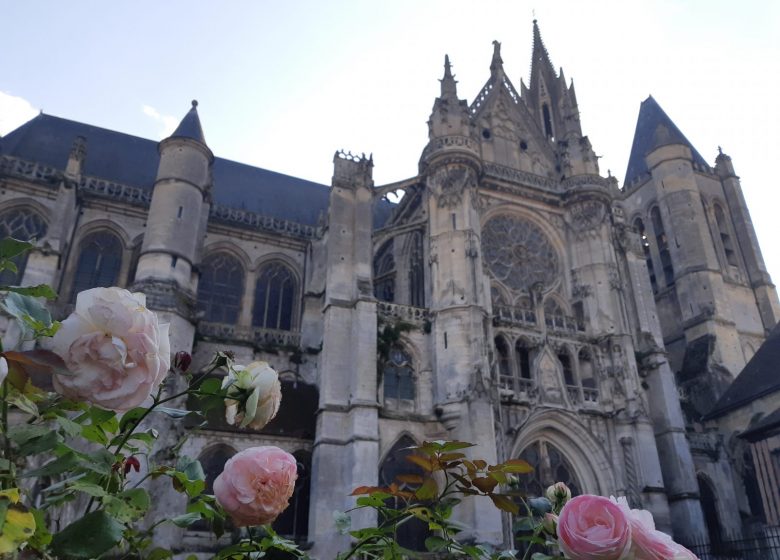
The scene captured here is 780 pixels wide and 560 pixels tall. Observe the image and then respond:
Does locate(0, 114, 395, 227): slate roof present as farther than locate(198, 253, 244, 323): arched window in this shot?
Yes

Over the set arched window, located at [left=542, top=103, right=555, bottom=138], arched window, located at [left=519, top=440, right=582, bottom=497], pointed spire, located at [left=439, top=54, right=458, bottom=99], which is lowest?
arched window, located at [left=519, top=440, right=582, bottom=497]

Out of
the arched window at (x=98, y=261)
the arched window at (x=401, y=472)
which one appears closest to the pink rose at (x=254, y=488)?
the arched window at (x=401, y=472)

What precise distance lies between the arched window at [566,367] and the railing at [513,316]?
138 cm

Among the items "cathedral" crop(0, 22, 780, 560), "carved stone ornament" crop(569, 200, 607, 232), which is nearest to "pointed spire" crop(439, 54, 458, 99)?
"cathedral" crop(0, 22, 780, 560)

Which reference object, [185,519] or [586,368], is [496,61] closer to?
[586,368]

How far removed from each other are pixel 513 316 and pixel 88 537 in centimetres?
1878

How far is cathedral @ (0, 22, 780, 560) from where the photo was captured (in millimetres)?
16594

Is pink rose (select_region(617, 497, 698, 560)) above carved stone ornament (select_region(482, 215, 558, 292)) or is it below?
below

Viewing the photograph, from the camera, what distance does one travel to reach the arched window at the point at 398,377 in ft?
56.7

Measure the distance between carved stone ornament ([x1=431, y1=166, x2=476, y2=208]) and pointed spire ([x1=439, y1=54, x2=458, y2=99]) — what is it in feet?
10.4

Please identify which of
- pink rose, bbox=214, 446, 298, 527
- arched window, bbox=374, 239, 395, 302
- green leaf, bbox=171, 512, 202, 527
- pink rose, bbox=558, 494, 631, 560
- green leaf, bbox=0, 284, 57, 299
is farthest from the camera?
arched window, bbox=374, 239, 395, 302

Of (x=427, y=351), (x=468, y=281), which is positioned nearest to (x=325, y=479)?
(x=427, y=351)

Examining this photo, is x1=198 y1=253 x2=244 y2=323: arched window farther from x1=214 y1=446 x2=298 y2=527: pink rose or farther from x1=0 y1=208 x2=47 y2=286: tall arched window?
x1=214 y1=446 x2=298 y2=527: pink rose

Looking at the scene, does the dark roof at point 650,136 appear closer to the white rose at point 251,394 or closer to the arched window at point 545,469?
the arched window at point 545,469
